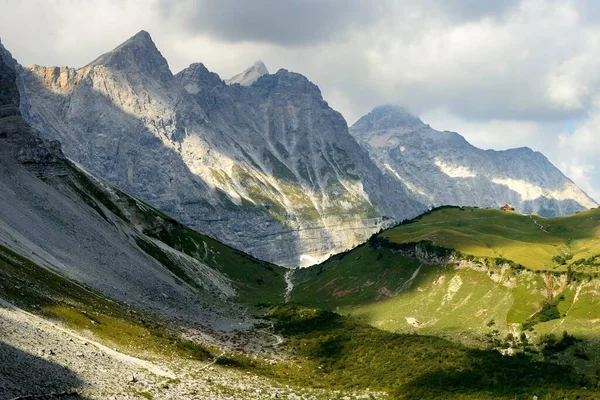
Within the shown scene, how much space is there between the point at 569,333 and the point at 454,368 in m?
32.7

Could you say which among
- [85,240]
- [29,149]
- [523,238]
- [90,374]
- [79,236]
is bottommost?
[90,374]

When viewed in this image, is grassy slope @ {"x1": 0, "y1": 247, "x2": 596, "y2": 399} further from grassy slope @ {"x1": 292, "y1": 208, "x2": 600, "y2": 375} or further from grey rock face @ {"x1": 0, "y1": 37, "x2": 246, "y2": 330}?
grey rock face @ {"x1": 0, "y1": 37, "x2": 246, "y2": 330}

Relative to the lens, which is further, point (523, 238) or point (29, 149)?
point (29, 149)

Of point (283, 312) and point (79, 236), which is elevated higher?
point (79, 236)

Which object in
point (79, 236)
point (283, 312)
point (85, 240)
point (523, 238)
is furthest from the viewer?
point (523, 238)

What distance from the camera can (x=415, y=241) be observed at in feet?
514

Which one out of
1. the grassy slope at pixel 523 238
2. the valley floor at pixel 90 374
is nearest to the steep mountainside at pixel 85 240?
the valley floor at pixel 90 374

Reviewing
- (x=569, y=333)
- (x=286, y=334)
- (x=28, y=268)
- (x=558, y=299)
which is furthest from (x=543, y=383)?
(x=28, y=268)

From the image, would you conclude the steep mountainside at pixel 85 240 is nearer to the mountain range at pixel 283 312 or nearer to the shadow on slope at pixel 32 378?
the mountain range at pixel 283 312

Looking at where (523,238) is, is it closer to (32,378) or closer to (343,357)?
(343,357)

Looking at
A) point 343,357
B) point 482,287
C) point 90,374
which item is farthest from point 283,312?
point 90,374

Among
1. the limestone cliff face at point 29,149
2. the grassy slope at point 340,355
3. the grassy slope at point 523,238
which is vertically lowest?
the grassy slope at point 340,355

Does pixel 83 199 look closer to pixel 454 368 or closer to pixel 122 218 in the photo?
pixel 122 218

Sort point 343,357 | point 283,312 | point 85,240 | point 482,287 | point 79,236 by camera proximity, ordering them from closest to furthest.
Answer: point 343,357 → point 482,287 → point 79,236 → point 85,240 → point 283,312
